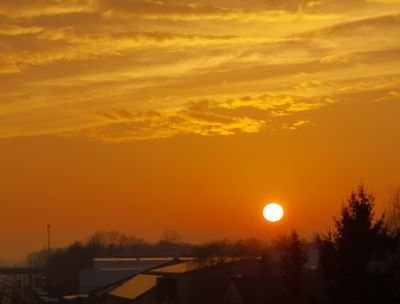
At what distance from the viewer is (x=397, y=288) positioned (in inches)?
1102

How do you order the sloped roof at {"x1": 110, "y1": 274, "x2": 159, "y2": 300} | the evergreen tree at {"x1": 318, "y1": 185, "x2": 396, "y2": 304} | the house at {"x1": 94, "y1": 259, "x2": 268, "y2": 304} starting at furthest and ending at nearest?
the sloped roof at {"x1": 110, "y1": 274, "x2": 159, "y2": 300} < the house at {"x1": 94, "y1": 259, "x2": 268, "y2": 304} < the evergreen tree at {"x1": 318, "y1": 185, "x2": 396, "y2": 304}

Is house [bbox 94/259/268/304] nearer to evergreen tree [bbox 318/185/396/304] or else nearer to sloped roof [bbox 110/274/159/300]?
sloped roof [bbox 110/274/159/300]

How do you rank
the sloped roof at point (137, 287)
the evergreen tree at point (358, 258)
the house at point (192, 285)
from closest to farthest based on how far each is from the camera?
the evergreen tree at point (358, 258)
the house at point (192, 285)
the sloped roof at point (137, 287)

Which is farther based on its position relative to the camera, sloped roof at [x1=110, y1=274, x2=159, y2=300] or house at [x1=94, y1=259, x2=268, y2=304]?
sloped roof at [x1=110, y1=274, x2=159, y2=300]

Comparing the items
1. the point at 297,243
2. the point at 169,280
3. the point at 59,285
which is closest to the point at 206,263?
the point at 169,280

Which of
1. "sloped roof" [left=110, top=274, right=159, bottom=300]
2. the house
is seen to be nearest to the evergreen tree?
the house

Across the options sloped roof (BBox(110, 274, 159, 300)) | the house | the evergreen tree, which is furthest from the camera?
sloped roof (BBox(110, 274, 159, 300))

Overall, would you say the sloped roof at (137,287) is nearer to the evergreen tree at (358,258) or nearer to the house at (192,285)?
the house at (192,285)

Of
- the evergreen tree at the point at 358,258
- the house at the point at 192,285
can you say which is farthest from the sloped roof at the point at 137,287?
the evergreen tree at the point at 358,258

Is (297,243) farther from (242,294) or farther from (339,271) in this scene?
(339,271)

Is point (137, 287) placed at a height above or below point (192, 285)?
above

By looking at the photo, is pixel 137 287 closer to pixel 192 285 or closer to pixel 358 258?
pixel 192 285

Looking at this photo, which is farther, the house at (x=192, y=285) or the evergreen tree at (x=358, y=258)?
the house at (x=192, y=285)

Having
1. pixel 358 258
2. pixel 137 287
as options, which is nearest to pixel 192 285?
pixel 137 287
